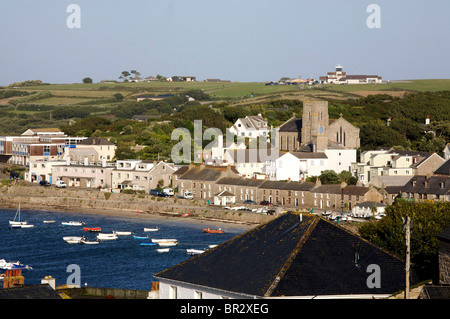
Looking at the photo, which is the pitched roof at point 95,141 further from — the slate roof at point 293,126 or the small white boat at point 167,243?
the small white boat at point 167,243

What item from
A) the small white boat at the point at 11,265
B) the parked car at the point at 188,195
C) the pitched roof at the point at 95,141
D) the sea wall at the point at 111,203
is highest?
the pitched roof at the point at 95,141

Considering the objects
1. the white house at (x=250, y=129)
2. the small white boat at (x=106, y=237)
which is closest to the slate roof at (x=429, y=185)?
the small white boat at (x=106, y=237)

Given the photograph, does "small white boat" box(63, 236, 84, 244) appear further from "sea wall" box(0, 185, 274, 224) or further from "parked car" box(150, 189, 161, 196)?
"parked car" box(150, 189, 161, 196)

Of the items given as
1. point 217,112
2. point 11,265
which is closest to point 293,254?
point 11,265

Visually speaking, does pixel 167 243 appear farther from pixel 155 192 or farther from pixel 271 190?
pixel 155 192
